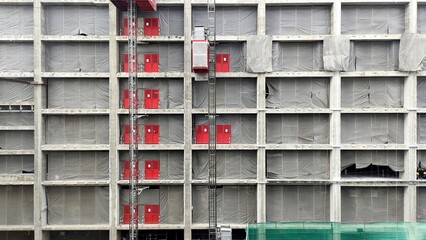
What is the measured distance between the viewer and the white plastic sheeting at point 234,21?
27.3 meters

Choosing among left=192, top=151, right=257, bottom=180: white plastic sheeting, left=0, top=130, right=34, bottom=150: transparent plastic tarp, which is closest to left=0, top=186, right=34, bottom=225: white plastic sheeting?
left=0, top=130, right=34, bottom=150: transparent plastic tarp

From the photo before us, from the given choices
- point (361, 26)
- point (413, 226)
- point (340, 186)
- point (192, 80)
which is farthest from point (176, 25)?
point (413, 226)

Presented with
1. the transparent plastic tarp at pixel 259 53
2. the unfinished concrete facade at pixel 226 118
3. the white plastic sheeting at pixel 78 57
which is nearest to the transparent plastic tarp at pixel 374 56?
the unfinished concrete facade at pixel 226 118

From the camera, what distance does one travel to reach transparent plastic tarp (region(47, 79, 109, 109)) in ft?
89.1

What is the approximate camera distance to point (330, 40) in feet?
85.7

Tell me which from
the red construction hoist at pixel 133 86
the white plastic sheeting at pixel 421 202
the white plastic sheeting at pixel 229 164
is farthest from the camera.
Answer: the white plastic sheeting at pixel 421 202

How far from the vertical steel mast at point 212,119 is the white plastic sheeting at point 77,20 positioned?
27.5ft

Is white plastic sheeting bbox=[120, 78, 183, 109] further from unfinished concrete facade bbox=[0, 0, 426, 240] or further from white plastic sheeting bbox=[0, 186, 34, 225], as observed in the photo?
white plastic sheeting bbox=[0, 186, 34, 225]

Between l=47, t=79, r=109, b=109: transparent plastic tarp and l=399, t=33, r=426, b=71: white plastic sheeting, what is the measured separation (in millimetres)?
23423

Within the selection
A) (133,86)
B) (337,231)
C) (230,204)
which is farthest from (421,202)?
(133,86)

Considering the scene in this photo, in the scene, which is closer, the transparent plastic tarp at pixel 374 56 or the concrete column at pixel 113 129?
the concrete column at pixel 113 129

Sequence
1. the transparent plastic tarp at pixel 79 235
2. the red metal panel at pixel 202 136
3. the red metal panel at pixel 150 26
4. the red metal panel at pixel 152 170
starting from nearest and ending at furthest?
the red metal panel at pixel 150 26 → the red metal panel at pixel 152 170 → the red metal panel at pixel 202 136 → the transparent plastic tarp at pixel 79 235

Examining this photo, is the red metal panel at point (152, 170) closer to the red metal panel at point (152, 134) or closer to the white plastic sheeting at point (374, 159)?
the red metal panel at point (152, 134)

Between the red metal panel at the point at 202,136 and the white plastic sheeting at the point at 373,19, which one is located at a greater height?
the white plastic sheeting at the point at 373,19
